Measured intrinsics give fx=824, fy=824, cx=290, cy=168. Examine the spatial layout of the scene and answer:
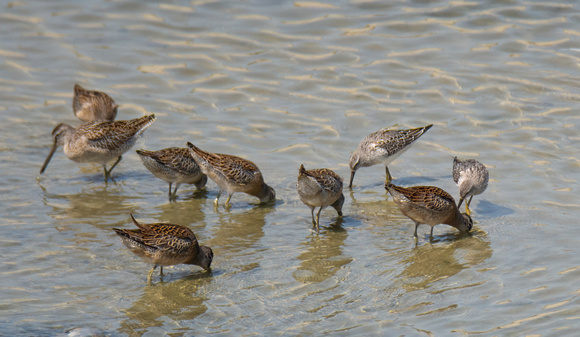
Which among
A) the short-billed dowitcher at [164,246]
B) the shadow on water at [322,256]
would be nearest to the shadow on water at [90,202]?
the short-billed dowitcher at [164,246]

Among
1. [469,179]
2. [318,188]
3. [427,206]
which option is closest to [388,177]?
[469,179]

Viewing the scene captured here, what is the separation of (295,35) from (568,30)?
182 inches

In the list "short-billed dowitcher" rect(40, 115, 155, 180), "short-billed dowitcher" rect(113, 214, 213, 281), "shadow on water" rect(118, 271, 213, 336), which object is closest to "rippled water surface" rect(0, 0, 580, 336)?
"shadow on water" rect(118, 271, 213, 336)

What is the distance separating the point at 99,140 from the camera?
10.1 metres

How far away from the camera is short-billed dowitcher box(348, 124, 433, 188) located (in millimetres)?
9977

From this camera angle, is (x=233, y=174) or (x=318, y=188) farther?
(x=233, y=174)

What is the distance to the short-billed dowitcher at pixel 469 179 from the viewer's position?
887 centimetres

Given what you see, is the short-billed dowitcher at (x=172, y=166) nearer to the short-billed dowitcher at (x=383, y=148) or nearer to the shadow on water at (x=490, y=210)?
the short-billed dowitcher at (x=383, y=148)

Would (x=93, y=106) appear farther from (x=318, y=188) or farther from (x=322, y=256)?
(x=322, y=256)

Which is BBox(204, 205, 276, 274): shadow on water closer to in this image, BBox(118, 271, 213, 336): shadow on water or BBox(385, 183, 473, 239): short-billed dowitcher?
BBox(118, 271, 213, 336): shadow on water

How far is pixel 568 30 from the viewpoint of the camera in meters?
13.9

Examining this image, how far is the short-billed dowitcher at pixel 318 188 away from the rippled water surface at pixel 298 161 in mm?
293

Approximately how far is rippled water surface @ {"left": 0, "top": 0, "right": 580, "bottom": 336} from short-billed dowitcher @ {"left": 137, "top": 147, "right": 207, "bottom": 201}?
0.96ft

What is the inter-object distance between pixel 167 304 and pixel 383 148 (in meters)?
4.01
